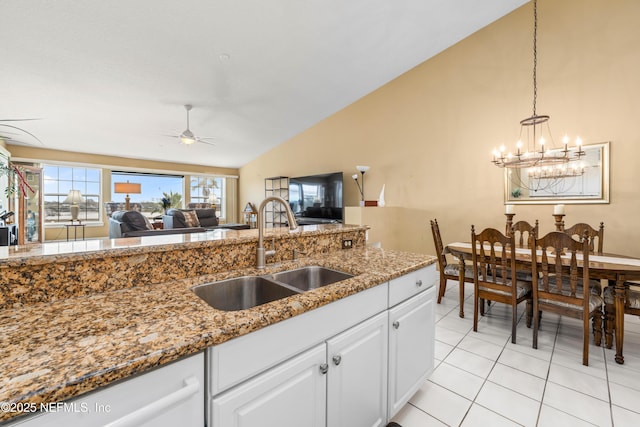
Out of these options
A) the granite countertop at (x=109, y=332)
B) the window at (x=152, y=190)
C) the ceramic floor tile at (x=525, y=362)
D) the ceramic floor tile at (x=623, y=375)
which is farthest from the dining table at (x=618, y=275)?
the window at (x=152, y=190)

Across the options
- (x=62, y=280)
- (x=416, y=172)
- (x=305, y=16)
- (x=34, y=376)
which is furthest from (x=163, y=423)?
(x=416, y=172)

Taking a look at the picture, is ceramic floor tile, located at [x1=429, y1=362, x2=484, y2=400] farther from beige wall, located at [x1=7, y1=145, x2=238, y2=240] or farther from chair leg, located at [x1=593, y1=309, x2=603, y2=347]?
beige wall, located at [x1=7, y1=145, x2=238, y2=240]

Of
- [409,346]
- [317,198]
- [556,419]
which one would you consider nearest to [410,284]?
[409,346]

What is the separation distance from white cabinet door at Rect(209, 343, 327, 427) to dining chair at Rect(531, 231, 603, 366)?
2.04 m

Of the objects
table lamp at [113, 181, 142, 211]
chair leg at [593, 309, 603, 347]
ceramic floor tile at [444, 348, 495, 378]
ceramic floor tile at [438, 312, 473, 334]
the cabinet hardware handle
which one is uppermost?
table lamp at [113, 181, 142, 211]

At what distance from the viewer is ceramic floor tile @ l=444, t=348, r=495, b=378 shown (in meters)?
1.96

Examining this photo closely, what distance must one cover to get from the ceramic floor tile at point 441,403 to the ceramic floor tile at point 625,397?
2.90ft

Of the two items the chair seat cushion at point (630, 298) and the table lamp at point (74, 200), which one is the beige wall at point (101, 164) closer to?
the table lamp at point (74, 200)

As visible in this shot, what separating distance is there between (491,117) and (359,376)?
4.09 metres

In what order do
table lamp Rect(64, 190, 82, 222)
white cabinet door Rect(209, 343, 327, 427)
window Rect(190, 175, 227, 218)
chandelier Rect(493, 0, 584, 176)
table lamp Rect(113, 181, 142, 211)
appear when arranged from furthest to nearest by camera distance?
1. window Rect(190, 175, 227, 218)
2. table lamp Rect(113, 181, 142, 211)
3. table lamp Rect(64, 190, 82, 222)
4. chandelier Rect(493, 0, 584, 176)
5. white cabinet door Rect(209, 343, 327, 427)

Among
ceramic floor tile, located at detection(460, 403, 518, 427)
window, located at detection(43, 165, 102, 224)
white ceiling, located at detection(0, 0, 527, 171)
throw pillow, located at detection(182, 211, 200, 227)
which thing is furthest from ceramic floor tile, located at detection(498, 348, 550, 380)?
window, located at detection(43, 165, 102, 224)

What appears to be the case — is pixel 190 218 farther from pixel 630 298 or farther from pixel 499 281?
pixel 630 298

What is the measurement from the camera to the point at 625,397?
5.50ft

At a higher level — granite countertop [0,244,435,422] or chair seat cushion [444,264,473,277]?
granite countertop [0,244,435,422]
